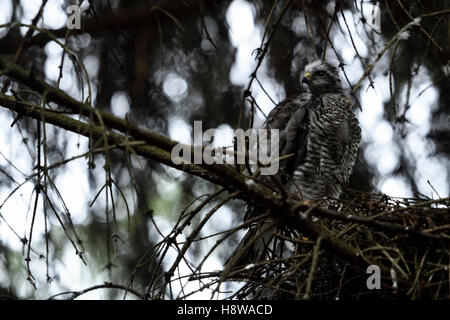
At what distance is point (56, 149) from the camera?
4.64 metres

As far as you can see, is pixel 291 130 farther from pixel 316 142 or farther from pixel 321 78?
pixel 321 78

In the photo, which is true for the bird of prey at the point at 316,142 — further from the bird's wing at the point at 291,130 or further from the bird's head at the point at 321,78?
the bird's head at the point at 321,78

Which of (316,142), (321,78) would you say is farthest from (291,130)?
(321,78)

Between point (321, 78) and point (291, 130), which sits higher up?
point (321, 78)

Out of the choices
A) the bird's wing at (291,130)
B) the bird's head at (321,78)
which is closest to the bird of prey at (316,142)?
the bird's wing at (291,130)

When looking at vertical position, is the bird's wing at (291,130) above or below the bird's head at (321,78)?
below

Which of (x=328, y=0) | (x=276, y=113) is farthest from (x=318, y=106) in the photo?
(x=328, y=0)

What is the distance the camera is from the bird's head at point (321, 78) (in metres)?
4.79

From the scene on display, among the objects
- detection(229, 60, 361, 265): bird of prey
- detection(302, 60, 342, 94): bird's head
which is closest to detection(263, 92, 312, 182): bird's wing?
detection(229, 60, 361, 265): bird of prey

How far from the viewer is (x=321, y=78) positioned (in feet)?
15.9

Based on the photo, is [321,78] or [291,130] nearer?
[291,130]
